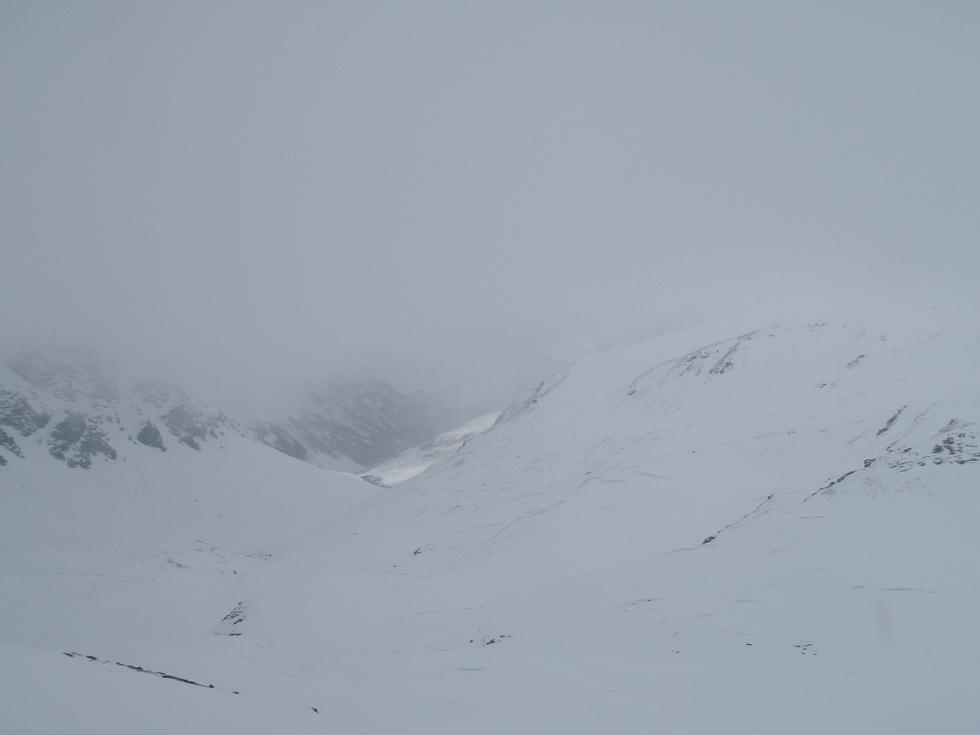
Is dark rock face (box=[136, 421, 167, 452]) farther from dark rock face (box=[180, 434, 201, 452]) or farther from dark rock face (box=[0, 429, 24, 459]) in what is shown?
dark rock face (box=[0, 429, 24, 459])

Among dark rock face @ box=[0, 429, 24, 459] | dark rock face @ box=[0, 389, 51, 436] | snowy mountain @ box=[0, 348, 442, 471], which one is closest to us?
dark rock face @ box=[0, 429, 24, 459]

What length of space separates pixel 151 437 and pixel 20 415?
23.3 m

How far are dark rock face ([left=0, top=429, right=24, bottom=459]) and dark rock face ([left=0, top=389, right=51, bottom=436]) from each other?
12.9 feet

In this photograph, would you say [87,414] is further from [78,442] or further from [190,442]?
[190,442]

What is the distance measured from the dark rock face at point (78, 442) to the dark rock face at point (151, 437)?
806 cm

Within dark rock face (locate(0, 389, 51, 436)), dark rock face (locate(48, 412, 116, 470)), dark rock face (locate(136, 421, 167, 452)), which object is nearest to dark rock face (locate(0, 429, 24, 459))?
dark rock face (locate(0, 389, 51, 436))

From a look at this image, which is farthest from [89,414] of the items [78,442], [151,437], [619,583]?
[619,583]

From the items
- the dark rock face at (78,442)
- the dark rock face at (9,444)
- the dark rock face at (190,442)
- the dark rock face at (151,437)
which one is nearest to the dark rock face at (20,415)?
the dark rock face at (78,442)

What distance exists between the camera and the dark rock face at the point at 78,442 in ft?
344

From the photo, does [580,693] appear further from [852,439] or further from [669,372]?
[669,372]

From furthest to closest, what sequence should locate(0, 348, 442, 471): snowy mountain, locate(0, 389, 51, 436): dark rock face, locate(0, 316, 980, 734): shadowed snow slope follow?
locate(0, 348, 442, 471): snowy mountain
locate(0, 389, 51, 436): dark rock face
locate(0, 316, 980, 734): shadowed snow slope

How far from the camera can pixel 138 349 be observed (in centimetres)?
18925

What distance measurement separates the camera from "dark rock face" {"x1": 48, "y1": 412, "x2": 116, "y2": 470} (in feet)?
344

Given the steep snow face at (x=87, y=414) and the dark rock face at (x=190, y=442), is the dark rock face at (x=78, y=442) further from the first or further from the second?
the dark rock face at (x=190, y=442)
